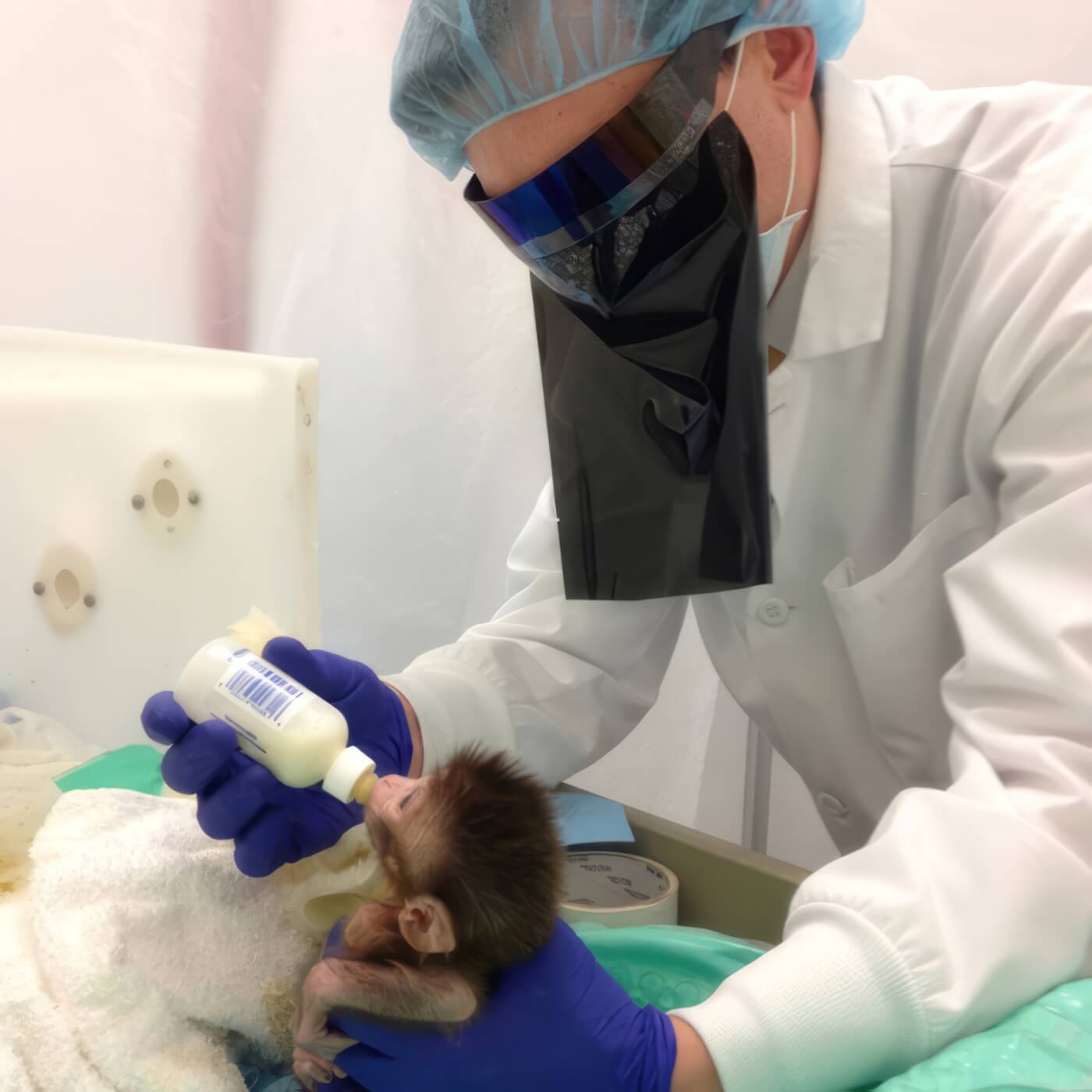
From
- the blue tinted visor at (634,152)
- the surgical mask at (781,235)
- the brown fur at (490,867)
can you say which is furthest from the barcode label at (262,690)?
the surgical mask at (781,235)

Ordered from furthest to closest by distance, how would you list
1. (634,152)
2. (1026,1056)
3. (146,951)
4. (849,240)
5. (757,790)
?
(757,790), (849,240), (634,152), (146,951), (1026,1056)

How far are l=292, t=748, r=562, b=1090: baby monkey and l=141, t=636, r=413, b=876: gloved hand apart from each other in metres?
0.15

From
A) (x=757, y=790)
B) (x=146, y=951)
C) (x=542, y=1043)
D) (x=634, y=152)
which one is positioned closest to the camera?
(x=542, y=1043)

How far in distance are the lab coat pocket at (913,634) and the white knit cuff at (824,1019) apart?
42 centimetres

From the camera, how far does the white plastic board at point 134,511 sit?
1.22 meters

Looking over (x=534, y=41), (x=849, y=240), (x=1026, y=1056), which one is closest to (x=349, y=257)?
(x=534, y=41)

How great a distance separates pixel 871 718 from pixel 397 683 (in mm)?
610

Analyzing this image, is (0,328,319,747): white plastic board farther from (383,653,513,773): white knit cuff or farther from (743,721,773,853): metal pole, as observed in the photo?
(743,721,773,853): metal pole

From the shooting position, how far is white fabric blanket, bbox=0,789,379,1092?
785mm

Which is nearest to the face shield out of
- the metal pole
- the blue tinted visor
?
the blue tinted visor

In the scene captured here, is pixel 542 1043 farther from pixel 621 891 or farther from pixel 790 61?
pixel 790 61

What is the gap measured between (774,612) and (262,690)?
0.64m

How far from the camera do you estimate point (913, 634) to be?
1.06 meters

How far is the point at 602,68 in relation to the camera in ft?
3.18
